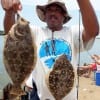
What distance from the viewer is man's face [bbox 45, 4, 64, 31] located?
489 centimetres

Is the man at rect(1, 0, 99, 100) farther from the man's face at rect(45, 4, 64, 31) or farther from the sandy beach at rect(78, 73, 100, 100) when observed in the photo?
the sandy beach at rect(78, 73, 100, 100)

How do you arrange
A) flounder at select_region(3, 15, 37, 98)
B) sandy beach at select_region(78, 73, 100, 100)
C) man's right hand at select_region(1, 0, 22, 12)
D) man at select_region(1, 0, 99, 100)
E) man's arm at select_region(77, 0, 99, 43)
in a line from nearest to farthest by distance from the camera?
1. flounder at select_region(3, 15, 37, 98)
2. man's right hand at select_region(1, 0, 22, 12)
3. man's arm at select_region(77, 0, 99, 43)
4. man at select_region(1, 0, 99, 100)
5. sandy beach at select_region(78, 73, 100, 100)

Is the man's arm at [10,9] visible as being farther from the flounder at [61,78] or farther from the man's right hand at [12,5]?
the flounder at [61,78]

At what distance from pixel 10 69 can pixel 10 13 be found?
721 millimetres

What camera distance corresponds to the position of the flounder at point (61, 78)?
4.28 m

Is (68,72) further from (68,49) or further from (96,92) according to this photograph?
(96,92)

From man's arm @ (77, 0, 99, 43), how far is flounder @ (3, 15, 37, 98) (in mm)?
780

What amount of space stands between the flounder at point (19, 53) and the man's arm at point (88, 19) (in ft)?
2.56

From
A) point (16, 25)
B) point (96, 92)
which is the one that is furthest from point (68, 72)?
point (96, 92)

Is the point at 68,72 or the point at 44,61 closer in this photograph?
the point at 68,72

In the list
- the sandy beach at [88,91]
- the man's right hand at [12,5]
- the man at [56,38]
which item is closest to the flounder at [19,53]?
the man's right hand at [12,5]

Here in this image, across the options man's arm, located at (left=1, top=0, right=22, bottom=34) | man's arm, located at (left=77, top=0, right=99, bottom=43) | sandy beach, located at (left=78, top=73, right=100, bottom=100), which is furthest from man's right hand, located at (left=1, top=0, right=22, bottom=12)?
sandy beach, located at (left=78, top=73, right=100, bottom=100)

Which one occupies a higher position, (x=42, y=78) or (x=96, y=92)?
(x=42, y=78)

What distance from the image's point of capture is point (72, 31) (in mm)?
5043
